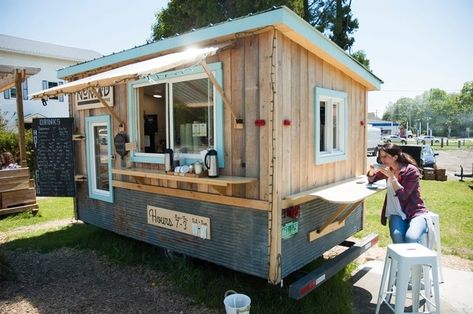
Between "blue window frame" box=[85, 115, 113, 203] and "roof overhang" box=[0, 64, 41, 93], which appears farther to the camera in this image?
"roof overhang" box=[0, 64, 41, 93]

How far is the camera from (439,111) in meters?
80.8

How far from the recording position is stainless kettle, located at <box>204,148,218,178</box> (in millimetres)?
3943

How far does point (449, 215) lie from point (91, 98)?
794 centimetres

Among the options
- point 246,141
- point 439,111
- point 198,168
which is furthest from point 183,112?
point 439,111

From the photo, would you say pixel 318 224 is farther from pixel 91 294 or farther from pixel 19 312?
pixel 19 312

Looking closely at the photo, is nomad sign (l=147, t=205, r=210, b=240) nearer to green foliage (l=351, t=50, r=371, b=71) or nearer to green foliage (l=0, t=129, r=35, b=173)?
green foliage (l=0, t=129, r=35, b=173)

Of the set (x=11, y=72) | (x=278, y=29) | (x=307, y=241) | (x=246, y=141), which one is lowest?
(x=307, y=241)

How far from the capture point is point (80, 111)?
654 centimetres

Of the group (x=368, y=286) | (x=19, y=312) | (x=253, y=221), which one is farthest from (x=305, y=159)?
(x=19, y=312)

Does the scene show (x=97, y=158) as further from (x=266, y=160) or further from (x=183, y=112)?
(x=266, y=160)

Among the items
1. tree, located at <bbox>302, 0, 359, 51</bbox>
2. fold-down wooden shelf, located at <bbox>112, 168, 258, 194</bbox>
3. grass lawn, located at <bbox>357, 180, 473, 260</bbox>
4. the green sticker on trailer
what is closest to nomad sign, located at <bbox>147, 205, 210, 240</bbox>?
fold-down wooden shelf, located at <bbox>112, 168, 258, 194</bbox>

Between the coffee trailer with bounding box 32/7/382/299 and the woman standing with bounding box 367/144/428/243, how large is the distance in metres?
0.36

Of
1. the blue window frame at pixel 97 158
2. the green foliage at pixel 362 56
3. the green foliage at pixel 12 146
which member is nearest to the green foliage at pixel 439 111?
the green foliage at pixel 362 56

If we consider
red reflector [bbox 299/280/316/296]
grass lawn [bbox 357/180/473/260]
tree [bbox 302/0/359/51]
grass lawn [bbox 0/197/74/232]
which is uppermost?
tree [bbox 302/0/359/51]
